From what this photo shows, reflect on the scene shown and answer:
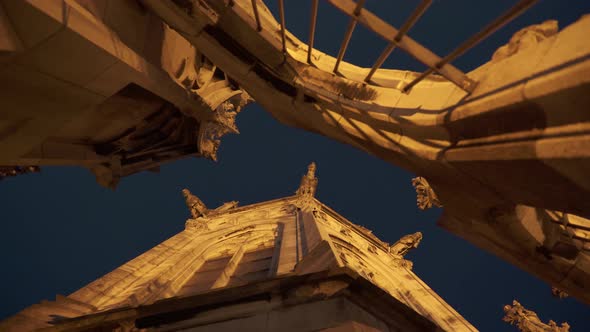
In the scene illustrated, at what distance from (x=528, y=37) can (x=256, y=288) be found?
5.59 m

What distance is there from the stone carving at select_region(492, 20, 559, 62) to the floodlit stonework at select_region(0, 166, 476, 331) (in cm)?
407

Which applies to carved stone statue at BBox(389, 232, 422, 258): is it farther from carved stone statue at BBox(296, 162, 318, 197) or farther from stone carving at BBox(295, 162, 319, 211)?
carved stone statue at BBox(296, 162, 318, 197)

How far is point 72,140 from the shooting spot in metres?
6.91

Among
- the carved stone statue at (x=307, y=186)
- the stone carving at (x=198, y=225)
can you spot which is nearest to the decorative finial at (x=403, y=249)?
the carved stone statue at (x=307, y=186)

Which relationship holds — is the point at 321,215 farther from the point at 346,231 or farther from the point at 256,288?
the point at 256,288

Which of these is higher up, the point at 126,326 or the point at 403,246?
the point at 403,246

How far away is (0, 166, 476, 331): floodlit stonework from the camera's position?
234 inches

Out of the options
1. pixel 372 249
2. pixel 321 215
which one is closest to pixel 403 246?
pixel 372 249

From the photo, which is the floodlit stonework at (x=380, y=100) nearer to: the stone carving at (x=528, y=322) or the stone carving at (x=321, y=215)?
the stone carving at (x=528, y=322)

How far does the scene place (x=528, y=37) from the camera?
3.17 metres

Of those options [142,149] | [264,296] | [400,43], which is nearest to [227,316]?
[264,296]

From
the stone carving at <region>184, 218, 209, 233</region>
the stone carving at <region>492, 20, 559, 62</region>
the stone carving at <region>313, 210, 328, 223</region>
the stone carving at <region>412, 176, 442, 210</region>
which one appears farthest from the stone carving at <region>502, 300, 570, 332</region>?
the stone carving at <region>184, 218, 209, 233</region>

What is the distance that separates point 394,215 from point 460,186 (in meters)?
154

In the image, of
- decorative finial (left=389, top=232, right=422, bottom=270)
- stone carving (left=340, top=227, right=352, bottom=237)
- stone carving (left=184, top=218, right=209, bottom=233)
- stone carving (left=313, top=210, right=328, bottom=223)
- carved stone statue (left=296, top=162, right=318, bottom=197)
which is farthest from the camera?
carved stone statue (left=296, top=162, right=318, bottom=197)
